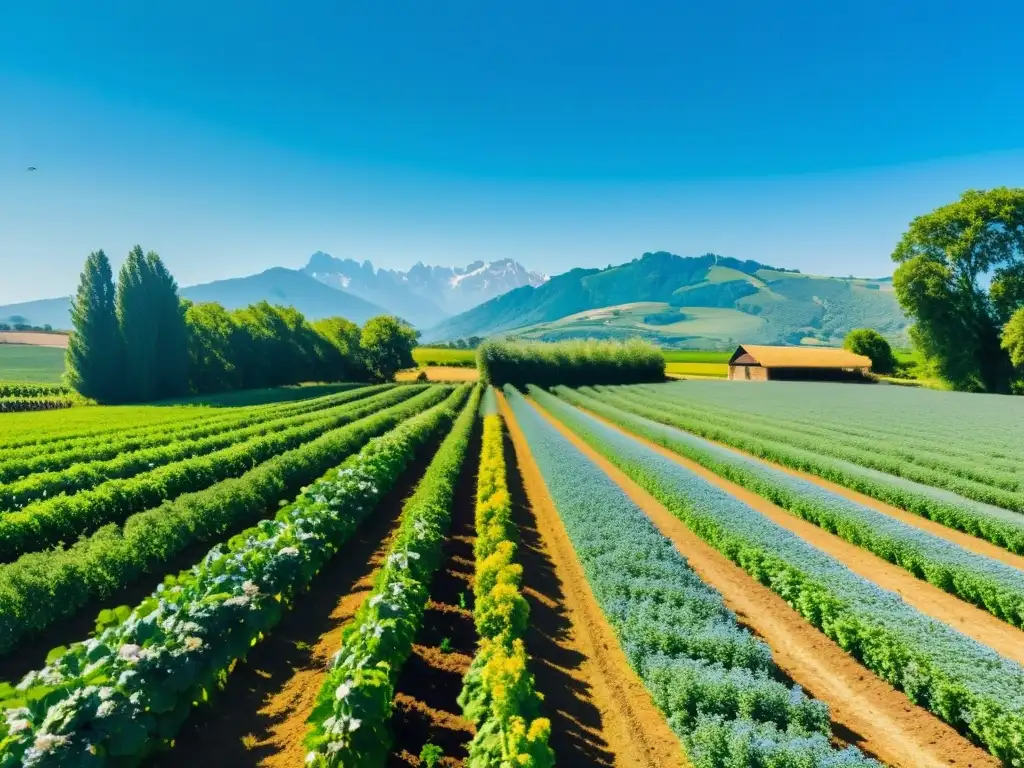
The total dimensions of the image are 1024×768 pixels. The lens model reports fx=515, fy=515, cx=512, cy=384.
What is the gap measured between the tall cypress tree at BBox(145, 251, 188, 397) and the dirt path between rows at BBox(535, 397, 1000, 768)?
60.3m

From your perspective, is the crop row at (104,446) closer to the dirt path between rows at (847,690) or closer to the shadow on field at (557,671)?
the shadow on field at (557,671)

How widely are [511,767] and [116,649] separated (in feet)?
16.0

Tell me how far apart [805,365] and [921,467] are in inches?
2350

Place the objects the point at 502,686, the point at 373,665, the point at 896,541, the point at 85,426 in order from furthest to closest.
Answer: the point at 85,426
the point at 896,541
the point at 373,665
the point at 502,686

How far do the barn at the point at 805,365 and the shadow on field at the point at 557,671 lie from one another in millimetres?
70456

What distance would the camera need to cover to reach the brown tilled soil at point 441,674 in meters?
6.70

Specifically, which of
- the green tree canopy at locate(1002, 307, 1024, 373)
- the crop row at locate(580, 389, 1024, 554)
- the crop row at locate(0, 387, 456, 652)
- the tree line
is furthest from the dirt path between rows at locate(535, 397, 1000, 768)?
the tree line

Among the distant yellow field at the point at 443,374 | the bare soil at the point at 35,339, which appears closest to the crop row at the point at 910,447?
the distant yellow field at the point at 443,374

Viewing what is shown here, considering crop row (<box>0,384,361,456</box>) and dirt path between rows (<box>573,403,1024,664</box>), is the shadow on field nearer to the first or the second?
dirt path between rows (<box>573,403,1024,664</box>)

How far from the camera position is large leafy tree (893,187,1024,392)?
48688 millimetres

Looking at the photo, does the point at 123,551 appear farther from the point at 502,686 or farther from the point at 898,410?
the point at 898,410

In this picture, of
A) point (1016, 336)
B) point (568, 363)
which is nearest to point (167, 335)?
point (568, 363)

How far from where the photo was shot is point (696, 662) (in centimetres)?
698

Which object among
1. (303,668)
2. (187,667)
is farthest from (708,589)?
(187,667)
